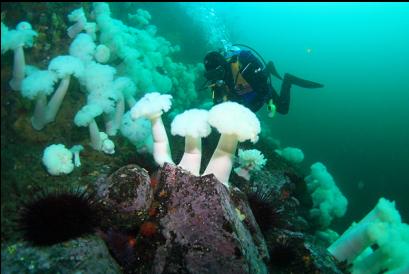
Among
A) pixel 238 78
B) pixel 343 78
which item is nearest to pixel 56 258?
pixel 238 78

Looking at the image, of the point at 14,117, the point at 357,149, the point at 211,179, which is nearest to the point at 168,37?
the point at 14,117

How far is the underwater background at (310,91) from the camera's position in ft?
15.5

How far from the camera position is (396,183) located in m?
29.8

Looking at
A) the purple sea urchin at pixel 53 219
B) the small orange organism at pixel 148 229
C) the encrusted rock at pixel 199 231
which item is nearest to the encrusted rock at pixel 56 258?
the purple sea urchin at pixel 53 219

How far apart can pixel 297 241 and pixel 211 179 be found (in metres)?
2.19

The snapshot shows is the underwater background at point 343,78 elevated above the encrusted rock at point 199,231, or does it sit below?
below

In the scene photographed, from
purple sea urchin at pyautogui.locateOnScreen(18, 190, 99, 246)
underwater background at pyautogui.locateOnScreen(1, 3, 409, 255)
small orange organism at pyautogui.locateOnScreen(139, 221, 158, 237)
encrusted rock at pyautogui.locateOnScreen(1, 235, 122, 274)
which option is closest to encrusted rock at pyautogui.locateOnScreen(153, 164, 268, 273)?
small orange organism at pyautogui.locateOnScreen(139, 221, 158, 237)

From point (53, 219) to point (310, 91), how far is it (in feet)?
248

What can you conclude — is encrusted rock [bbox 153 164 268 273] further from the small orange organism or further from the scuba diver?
the scuba diver

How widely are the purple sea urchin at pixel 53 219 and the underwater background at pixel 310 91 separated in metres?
0.39

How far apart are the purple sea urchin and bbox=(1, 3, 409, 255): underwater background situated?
15.4 inches

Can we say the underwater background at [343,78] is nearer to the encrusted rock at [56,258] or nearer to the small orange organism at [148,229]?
the small orange organism at [148,229]

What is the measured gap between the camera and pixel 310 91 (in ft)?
239

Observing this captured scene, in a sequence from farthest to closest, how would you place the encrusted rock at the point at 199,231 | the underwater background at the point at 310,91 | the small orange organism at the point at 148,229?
the underwater background at the point at 310,91 < the small orange organism at the point at 148,229 < the encrusted rock at the point at 199,231
